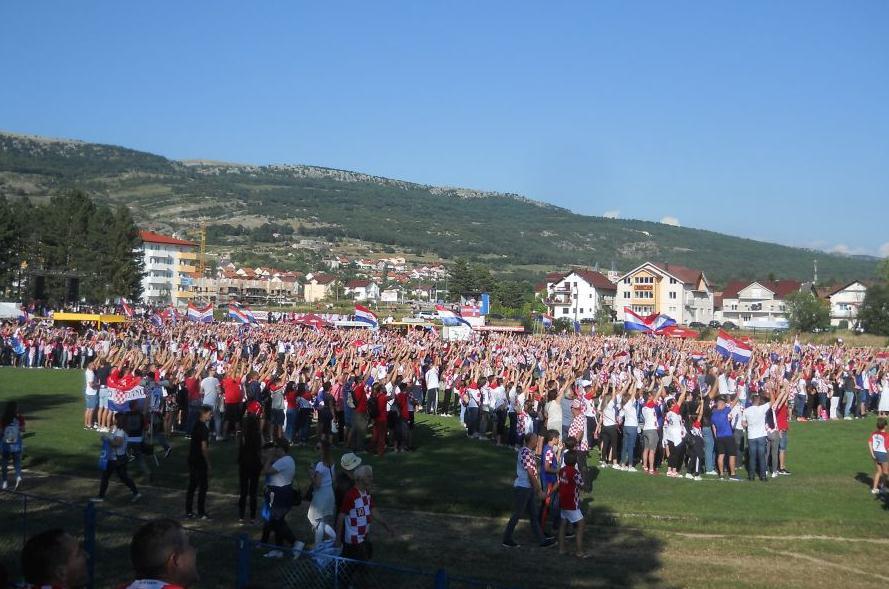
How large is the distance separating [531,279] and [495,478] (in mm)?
182101

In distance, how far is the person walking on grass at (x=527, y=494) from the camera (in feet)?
33.8

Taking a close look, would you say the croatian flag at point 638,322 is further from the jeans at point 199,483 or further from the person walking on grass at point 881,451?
the jeans at point 199,483

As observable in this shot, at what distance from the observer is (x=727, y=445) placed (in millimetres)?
15492

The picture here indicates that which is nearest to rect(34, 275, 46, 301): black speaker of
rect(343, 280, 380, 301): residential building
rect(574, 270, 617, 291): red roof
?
rect(574, 270, 617, 291): red roof

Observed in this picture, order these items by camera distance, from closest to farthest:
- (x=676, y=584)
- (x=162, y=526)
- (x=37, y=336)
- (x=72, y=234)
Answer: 1. (x=162, y=526)
2. (x=676, y=584)
3. (x=37, y=336)
4. (x=72, y=234)

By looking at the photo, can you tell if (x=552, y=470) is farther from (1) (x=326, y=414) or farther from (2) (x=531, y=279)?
(2) (x=531, y=279)

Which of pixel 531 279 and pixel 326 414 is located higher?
pixel 531 279

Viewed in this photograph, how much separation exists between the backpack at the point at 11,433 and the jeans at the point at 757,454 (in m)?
12.4

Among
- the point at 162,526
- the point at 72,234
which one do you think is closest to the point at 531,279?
the point at 72,234

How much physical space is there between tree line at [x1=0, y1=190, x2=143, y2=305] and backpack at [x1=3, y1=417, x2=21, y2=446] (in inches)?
2593

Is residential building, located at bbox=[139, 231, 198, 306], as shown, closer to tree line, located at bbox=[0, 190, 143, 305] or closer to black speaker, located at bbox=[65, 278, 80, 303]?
Result: tree line, located at bbox=[0, 190, 143, 305]

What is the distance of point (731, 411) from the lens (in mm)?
15758

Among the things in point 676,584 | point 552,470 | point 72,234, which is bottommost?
point 676,584

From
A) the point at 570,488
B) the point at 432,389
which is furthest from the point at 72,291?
the point at 570,488
